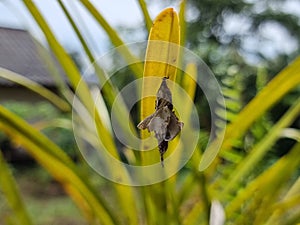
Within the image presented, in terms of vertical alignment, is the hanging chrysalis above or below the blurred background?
below

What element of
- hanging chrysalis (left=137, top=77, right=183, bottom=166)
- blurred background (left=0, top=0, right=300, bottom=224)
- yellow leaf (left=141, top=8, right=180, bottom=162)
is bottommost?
hanging chrysalis (left=137, top=77, right=183, bottom=166)

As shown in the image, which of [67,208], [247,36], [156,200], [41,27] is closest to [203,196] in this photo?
[156,200]

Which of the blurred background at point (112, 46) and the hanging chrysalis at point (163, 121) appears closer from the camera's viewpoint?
the hanging chrysalis at point (163, 121)

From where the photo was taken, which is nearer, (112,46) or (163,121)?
(163,121)

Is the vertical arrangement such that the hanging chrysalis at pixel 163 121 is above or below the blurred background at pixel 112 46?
below

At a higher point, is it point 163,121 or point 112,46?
point 112,46
